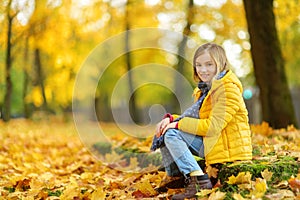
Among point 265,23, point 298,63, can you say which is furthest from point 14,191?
point 298,63

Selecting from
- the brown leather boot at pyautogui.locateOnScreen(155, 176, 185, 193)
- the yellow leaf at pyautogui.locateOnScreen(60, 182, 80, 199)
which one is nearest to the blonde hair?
the brown leather boot at pyautogui.locateOnScreen(155, 176, 185, 193)

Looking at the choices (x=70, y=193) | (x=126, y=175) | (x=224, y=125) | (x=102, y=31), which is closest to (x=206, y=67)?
(x=224, y=125)

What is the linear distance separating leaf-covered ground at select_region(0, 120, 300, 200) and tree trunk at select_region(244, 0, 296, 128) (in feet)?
5.15

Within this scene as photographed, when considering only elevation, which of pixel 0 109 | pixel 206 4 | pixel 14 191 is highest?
pixel 206 4

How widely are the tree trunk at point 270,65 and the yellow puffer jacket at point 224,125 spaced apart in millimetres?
4651

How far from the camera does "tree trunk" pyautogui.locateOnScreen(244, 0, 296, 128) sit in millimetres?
7902

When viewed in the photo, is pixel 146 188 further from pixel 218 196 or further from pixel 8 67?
pixel 8 67

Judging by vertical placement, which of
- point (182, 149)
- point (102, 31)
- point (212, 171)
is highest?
point (102, 31)

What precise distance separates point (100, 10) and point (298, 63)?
868cm

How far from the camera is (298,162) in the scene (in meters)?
3.55

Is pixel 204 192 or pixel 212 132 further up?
pixel 212 132

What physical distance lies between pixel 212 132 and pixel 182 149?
0.85ft

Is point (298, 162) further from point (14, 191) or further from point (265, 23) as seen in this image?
point (265, 23)

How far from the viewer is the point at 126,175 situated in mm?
4898
